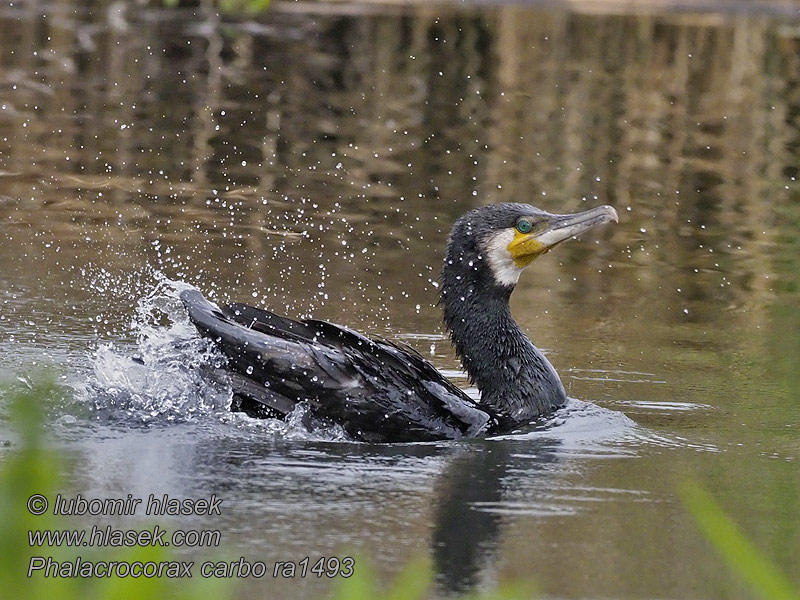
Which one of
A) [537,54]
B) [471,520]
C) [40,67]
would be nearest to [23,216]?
[471,520]

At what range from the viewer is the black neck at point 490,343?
24.0 feet

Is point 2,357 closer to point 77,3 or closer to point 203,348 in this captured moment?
point 203,348

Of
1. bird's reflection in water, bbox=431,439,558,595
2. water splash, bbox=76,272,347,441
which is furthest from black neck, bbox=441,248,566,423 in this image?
water splash, bbox=76,272,347,441

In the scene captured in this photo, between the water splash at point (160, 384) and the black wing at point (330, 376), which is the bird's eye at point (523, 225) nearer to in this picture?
the black wing at point (330, 376)

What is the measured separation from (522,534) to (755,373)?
3.41m

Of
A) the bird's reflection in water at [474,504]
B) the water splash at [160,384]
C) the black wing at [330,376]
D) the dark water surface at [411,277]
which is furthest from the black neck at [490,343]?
the water splash at [160,384]

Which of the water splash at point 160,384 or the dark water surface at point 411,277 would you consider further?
the water splash at point 160,384

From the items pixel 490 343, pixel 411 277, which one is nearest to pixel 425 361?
pixel 490 343

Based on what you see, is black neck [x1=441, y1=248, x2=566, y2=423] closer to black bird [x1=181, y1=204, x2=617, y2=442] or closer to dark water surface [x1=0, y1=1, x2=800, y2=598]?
black bird [x1=181, y1=204, x2=617, y2=442]

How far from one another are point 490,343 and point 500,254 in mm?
475

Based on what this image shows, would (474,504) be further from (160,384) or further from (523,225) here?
(523,225)

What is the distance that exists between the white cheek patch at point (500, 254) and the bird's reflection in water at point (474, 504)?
3.22ft

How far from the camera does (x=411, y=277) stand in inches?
412

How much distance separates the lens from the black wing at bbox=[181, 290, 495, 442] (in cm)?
657
